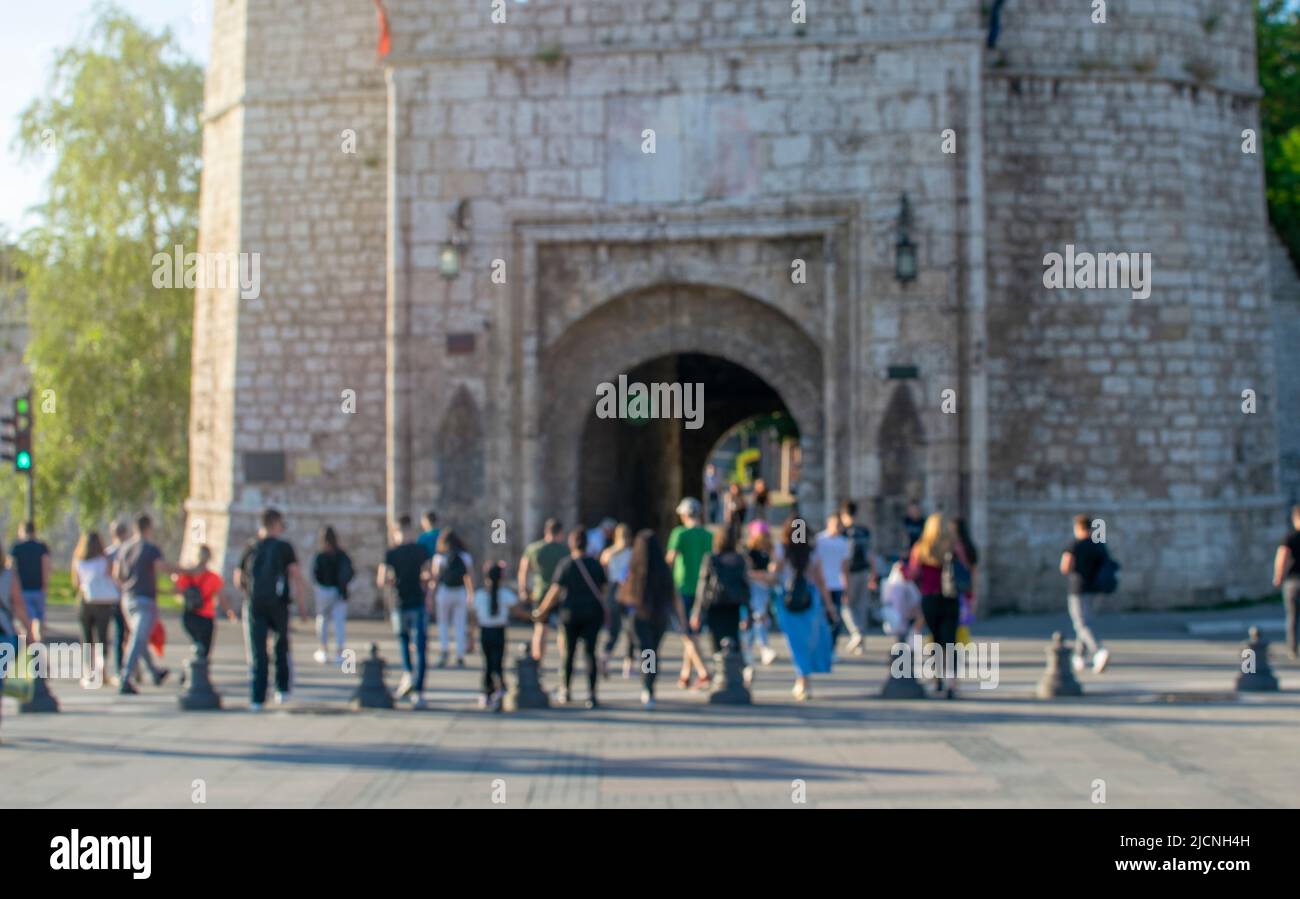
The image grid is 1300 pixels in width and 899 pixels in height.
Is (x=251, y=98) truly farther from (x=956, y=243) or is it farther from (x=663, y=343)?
(x=956, y=243)

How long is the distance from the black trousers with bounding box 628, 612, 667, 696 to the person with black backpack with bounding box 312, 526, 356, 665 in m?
3.54

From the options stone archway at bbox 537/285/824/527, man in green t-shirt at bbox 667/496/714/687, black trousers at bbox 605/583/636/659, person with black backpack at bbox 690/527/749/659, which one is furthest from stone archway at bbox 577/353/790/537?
person with black backpack at bbox 690/527/749/659

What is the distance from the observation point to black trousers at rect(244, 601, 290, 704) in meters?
13.5

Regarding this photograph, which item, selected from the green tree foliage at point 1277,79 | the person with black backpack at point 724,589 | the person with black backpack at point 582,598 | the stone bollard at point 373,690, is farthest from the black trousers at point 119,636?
the green tree foliage at point 1277,79

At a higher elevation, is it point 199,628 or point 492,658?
point 199,628

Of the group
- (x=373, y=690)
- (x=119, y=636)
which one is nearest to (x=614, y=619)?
(x=373, y=690)

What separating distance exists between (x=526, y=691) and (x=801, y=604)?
252 cm

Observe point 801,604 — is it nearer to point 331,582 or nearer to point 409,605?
point 409,605

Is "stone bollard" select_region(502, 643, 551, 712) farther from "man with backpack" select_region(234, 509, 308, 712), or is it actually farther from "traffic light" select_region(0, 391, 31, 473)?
"traffic light" select_region(0, 391, 31, 473)

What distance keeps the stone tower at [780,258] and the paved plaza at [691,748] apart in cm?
456

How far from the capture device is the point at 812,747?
445 inches

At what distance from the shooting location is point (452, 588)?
52.5 ft
